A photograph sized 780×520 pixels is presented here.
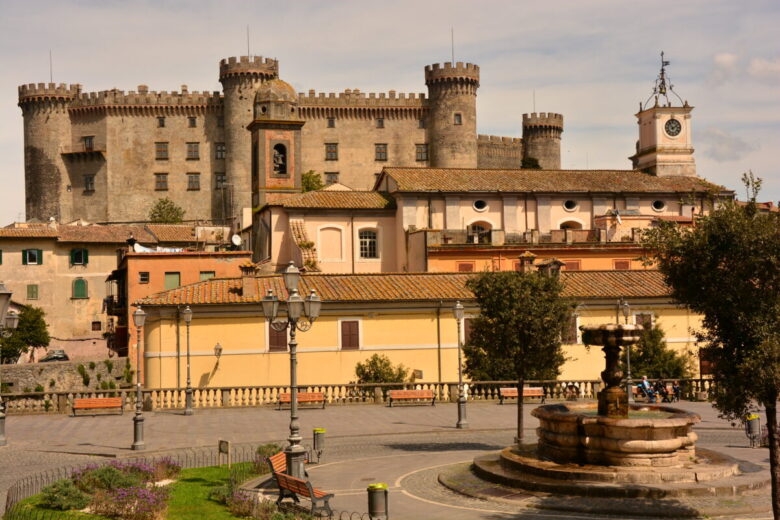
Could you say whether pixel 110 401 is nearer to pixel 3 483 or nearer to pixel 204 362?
pixel 204 362

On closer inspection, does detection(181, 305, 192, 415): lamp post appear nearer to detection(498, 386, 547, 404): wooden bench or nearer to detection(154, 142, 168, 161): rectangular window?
detection(498, 386, 547, 404): wooden bench

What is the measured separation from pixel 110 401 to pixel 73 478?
15.4 meters

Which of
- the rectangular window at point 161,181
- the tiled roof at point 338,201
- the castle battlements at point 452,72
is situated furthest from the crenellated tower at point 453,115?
the tiled roof at point 338,201

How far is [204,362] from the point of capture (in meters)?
38.5

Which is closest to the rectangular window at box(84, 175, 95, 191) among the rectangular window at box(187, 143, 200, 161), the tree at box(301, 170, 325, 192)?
the rectangular window at box(187, 143, 200, 161)

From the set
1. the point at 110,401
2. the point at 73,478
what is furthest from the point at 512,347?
the point at 110,401

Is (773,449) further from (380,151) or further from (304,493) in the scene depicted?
(380,151)

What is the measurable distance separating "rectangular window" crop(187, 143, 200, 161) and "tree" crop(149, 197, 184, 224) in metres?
4.87

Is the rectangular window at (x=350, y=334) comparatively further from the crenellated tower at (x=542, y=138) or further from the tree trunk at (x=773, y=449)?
the crenellated tower at (x=542, y=138)

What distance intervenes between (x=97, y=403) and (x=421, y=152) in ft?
248

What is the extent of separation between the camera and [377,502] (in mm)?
16172

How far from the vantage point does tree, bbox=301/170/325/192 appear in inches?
3922

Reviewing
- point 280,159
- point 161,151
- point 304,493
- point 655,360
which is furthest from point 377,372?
point 161,151

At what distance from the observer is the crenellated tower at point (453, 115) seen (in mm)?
105500
